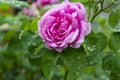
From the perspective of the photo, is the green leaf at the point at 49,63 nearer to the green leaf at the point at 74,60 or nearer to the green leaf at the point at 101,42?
the green leaf at the point at 74,60

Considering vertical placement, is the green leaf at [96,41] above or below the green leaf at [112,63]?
above

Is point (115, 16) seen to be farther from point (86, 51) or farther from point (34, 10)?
point (34, 10)

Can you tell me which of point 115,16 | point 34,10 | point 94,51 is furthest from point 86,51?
point 34,10

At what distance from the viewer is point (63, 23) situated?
1.04 m

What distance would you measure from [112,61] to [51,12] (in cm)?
23

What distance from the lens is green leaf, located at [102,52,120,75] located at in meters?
1.13

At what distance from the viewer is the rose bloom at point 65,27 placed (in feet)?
3.34

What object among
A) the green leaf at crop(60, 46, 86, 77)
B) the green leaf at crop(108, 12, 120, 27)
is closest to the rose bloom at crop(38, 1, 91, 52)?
the green leaf at crop(60, 46, 86, 77)

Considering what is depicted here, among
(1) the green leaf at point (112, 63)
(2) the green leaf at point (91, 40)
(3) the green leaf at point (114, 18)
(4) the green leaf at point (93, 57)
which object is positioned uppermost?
(3) the green leaf at point (114, 18)

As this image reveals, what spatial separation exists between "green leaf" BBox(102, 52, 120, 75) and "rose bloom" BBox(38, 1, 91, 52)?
15 cm

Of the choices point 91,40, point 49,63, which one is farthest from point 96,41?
point 49,63

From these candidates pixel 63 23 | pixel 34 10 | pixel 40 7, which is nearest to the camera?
pixel 63 23

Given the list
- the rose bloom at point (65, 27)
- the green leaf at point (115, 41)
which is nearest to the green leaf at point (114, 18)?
the green leaf at point (115, 41)

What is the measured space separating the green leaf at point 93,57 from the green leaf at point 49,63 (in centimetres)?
11
